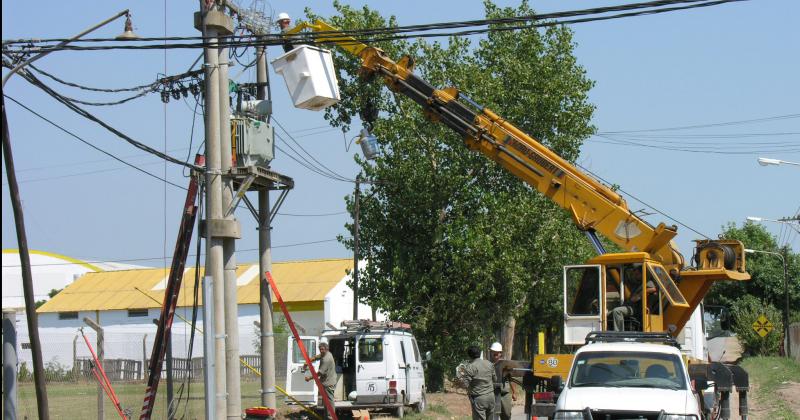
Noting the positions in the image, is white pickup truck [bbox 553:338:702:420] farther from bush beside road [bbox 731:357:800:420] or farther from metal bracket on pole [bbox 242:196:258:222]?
bush beside road [bbox 731:357:800:420]

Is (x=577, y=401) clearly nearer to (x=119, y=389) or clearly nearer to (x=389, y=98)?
(x=119, y=389)

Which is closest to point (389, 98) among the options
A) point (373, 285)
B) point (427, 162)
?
point (427, 162)

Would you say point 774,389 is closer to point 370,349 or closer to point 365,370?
point 370,349

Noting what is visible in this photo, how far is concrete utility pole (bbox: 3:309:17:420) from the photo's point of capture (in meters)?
11.8

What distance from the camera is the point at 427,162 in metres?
31.4

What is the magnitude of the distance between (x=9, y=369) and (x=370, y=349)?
11868 millimetres

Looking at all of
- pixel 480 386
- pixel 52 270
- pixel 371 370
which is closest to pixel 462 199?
pixel 371 370

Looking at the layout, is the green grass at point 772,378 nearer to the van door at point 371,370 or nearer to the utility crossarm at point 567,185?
the utility crossarm at point 567,185

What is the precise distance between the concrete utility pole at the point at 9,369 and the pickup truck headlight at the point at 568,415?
6492 mm

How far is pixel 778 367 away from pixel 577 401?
35273 mm

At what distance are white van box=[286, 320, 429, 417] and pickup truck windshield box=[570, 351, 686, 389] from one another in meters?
9.32

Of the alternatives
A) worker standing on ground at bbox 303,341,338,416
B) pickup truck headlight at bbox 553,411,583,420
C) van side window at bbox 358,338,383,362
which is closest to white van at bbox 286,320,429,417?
van side window at bbox 358,338,383,362

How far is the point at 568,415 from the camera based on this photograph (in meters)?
12.7

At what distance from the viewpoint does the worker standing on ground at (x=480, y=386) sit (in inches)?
606
